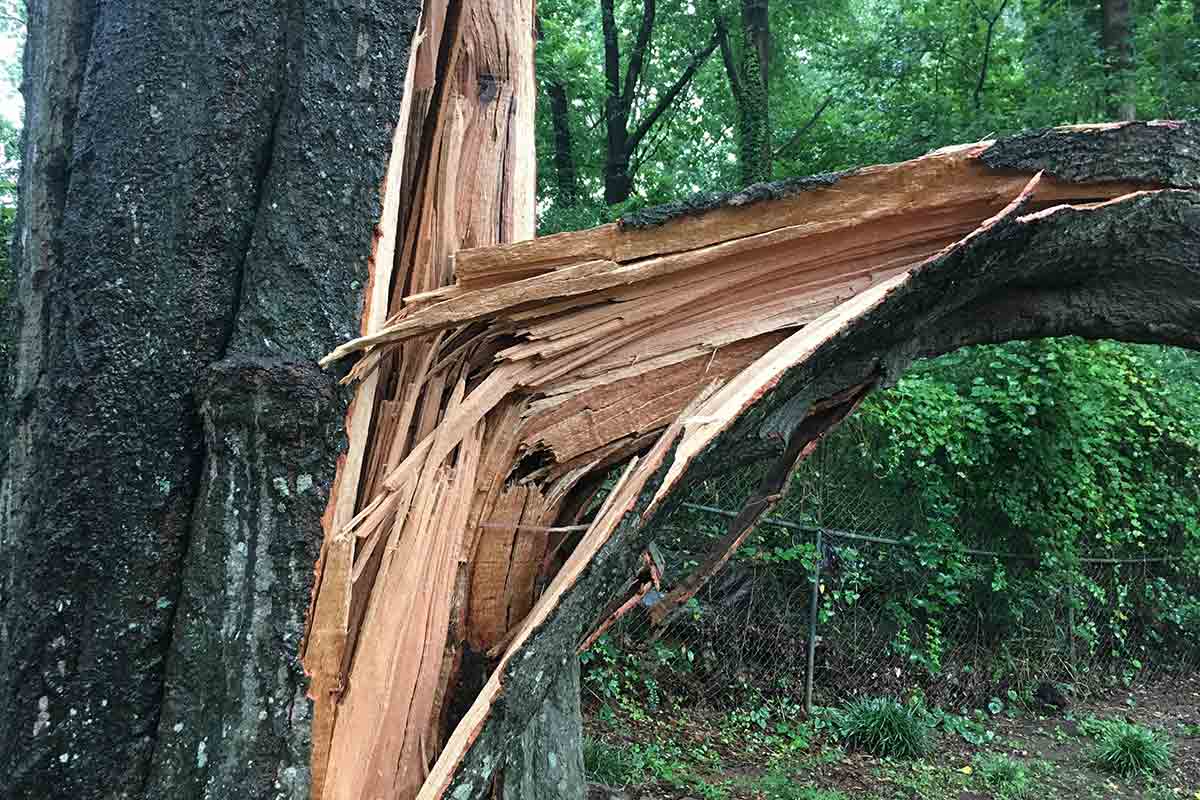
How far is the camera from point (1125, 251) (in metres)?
1.85

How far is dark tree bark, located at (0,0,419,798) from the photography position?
1.27m

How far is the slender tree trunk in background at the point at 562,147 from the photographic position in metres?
11.1

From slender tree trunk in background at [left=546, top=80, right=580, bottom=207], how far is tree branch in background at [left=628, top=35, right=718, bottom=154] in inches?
45.9

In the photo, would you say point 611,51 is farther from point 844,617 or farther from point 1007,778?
point 1007,778

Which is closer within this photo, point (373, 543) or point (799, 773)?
point (373, 543)

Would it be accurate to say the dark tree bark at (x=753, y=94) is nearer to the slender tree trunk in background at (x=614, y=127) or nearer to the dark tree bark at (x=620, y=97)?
the dark tree bark at (x=620, y=97)

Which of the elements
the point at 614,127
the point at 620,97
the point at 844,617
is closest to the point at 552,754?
the point at 844,617

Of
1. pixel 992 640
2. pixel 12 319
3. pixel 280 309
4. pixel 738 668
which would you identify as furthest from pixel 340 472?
pixel 992 640

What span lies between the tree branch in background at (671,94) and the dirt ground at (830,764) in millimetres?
8678

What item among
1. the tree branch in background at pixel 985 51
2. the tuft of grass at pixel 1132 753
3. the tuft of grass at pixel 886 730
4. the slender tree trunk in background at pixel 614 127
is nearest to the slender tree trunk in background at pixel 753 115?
the slender tree trunk in background at pixel 614 127

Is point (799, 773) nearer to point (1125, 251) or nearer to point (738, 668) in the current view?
point (738, 668)

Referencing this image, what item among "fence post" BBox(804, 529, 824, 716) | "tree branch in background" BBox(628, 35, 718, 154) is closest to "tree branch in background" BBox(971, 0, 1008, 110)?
"tree branch in background" BBox(628, 35, 718, 154)

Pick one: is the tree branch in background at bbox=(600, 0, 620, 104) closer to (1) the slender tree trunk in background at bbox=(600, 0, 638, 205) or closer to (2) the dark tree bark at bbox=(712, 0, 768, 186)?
(1) the slender tree trunk in background at bbox=(600, 0, 638, 205)

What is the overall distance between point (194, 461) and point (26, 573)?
0.29 metres
